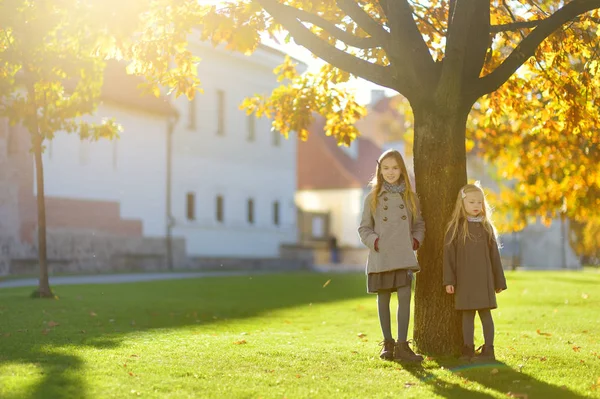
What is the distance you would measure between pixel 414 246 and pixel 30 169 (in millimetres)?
22268

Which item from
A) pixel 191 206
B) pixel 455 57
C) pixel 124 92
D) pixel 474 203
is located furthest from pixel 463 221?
pixel 191 206

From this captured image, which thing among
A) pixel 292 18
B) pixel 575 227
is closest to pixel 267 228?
pixel 575 227

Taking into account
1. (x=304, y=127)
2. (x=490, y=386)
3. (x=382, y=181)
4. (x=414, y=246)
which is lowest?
(x=490, y=386)

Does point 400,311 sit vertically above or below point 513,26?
below

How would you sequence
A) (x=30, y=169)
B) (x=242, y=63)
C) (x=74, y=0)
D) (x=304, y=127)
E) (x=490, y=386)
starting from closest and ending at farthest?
(x=490, y=386) → (x=74, y=0) → (x=304, y=127) → (x=30, y=169) → (x=242, y=63)

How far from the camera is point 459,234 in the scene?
27.8ft

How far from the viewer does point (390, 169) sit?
849cm

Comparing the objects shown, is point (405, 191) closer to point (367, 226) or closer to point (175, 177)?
point (367, 226)

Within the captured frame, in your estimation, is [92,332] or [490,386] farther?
[92,332]

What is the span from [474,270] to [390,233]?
737 millimetres

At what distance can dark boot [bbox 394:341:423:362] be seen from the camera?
27.4ft

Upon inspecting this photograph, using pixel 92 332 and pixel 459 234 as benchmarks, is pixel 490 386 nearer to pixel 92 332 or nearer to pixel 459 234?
pixel 459 234

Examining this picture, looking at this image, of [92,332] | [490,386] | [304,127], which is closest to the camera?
[490,386]

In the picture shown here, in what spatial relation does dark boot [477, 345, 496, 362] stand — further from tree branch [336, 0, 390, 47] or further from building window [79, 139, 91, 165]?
building window [79, 139, 91, 165]
